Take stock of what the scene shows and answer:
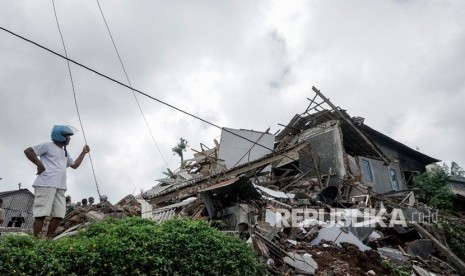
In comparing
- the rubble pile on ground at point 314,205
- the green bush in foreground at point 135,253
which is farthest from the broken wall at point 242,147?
the green bush in foreground at point 135,253

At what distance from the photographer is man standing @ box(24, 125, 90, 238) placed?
14.8ft

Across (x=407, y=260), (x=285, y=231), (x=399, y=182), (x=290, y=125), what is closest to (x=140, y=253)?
(x=285, y=231)

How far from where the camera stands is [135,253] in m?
→ 3.81

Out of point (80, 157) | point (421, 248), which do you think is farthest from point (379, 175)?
point (80, 157)

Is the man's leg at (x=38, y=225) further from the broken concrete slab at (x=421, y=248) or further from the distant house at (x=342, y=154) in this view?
the distant house at (x=342, y=154)

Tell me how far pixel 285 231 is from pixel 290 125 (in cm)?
959

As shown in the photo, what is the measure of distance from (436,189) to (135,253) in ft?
56.4

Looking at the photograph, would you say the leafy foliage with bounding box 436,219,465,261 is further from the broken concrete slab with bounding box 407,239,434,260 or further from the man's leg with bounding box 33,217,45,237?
the man's leg with bounding box 33,217,45,237

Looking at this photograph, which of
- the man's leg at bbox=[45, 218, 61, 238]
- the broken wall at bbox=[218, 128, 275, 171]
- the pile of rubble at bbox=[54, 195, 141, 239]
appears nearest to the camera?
the man's leg at bbox=[45, 218, 61, 238]

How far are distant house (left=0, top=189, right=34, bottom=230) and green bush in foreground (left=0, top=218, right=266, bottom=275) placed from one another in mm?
23929

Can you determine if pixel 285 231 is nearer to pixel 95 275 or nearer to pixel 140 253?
pixel 140 253

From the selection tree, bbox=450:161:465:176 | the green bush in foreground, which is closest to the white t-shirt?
the green bush in foreground

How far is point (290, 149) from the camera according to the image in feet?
39.9

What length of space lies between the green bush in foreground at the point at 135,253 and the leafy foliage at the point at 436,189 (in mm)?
14330
